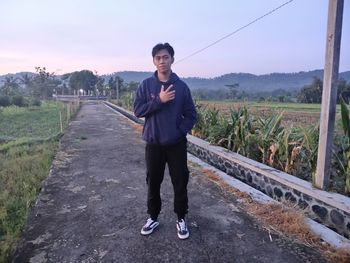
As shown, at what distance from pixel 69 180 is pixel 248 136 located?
2949 mm

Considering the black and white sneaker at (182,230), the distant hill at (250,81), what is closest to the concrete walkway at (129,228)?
the black and white sneaker at (182,230)

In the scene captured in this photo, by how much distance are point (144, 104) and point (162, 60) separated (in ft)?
1.32

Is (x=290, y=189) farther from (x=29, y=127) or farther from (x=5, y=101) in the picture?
(x=5, y=101)

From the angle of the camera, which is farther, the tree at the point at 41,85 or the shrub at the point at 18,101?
the tree at the point at 41,85

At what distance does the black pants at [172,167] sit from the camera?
300cm

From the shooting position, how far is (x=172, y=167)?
3.04 metres

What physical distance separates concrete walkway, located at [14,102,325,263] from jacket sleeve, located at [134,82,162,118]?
1145 mm

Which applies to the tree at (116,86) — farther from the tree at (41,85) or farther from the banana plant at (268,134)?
the banana plant at (268,134)

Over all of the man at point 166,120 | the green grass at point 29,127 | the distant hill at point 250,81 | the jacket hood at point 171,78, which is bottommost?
the green grass at point 29,127

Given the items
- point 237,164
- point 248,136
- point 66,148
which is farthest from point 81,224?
point 66,148

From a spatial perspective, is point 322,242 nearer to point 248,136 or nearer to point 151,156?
point 151,156

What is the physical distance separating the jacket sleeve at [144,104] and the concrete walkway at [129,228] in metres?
1.15

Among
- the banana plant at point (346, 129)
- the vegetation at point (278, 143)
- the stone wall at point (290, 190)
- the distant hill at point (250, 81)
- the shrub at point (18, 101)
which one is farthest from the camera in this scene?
the distant hill at point (250, 81)

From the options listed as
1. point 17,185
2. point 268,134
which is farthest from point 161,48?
point 17,185
